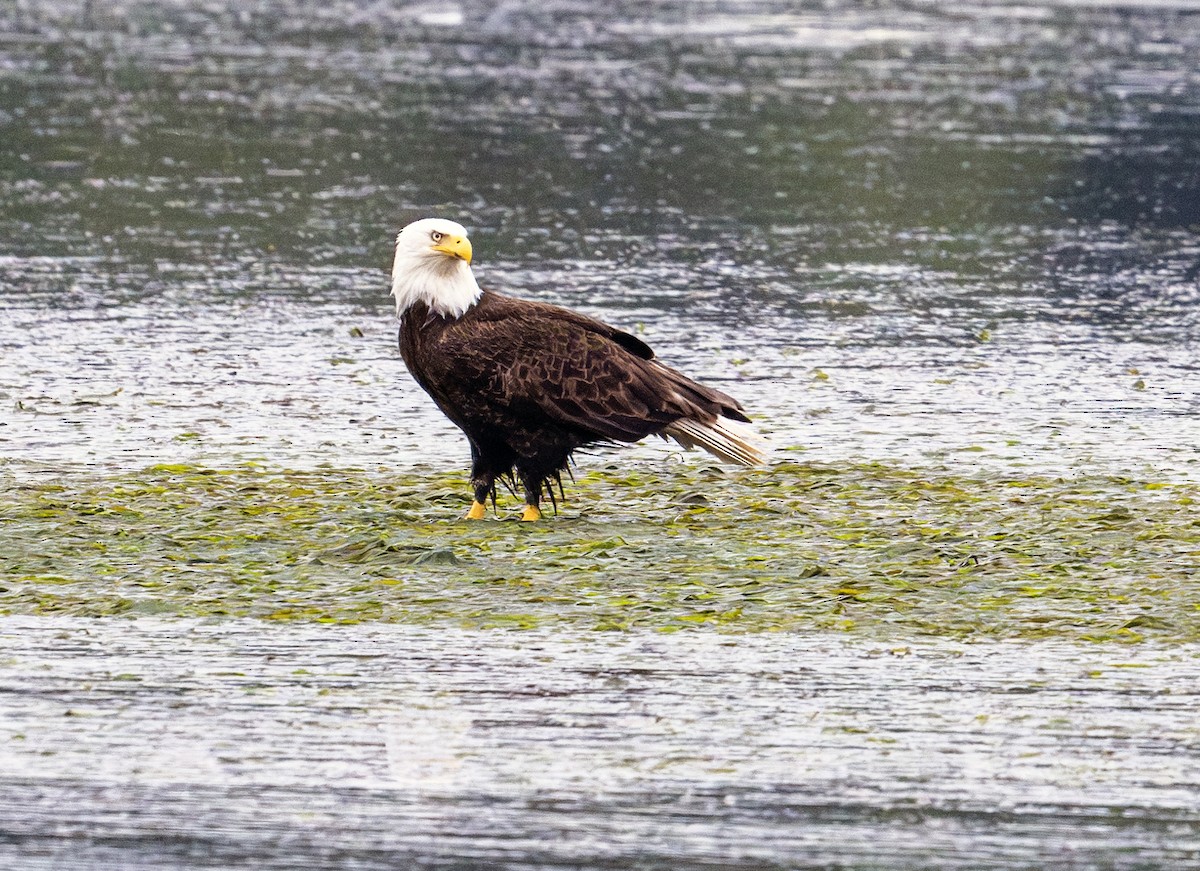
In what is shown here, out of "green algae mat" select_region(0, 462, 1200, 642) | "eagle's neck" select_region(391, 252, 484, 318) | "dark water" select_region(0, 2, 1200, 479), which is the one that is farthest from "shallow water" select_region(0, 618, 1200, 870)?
"dark water" select_region(0, 2, 1200, 479)

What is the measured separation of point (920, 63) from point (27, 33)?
445 inches

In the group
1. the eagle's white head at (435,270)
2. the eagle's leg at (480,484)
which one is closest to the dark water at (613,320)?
the eagle's leg at (480,484)

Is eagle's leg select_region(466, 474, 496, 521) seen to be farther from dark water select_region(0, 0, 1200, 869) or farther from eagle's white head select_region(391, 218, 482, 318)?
dark water select_region(0, 0, 1200, 869)

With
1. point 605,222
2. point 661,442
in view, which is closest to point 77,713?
point 661,442

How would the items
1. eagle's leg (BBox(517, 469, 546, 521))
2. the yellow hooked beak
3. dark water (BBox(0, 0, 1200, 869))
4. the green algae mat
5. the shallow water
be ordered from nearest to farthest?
the shallow water < dark water (BBox(0, 0, 1200, 869)) < the green algae mat < the yellow hooked beak < eagle's leg (BBox(517, 469, 546, 521))

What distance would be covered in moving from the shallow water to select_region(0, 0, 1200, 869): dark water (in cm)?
2

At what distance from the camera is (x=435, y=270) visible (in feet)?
29.9

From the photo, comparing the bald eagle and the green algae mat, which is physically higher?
the bald eagle

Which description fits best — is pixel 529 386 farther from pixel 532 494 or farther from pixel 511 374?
pixel 532 494

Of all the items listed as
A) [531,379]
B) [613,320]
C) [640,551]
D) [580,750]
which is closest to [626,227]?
[613,320]

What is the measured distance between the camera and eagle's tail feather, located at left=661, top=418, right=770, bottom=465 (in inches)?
369

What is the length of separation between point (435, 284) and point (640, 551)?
1.37 m

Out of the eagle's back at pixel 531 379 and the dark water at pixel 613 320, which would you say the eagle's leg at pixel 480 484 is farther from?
the dark water at pixel 613 320

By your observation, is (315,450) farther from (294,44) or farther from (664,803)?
(294,44)
